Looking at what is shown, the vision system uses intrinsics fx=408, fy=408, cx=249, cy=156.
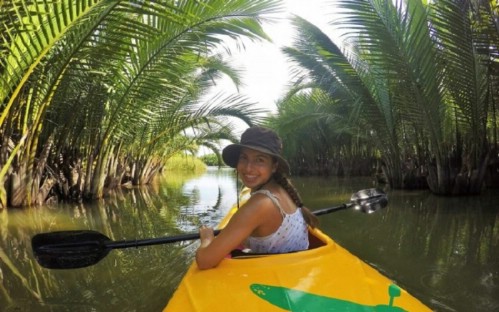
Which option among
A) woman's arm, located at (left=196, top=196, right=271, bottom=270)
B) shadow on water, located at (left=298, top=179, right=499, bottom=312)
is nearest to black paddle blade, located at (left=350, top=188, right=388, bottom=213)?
shadow on water, located at (left=298, top=179, right=499, bottom=312)

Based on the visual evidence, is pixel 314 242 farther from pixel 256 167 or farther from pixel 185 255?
pixel 185 255

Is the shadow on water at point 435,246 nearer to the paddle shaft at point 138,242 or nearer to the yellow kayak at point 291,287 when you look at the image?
the yellow kayak at point 291,287

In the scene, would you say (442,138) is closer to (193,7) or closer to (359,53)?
(359,53)

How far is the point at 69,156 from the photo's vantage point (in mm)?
7680

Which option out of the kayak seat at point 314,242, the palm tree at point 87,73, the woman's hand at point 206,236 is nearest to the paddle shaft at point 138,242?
the woman's hand at point 206,236

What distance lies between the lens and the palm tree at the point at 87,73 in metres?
4.14

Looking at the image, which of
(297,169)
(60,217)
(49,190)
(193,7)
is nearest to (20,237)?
(60,217)

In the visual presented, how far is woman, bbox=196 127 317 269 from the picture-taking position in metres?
1.85

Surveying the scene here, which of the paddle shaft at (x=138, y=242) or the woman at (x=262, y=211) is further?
the paddle shaft at (x=138, y=242)

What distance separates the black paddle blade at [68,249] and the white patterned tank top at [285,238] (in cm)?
102

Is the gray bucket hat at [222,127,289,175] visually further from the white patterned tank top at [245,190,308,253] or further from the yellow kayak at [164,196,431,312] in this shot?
the yellow kayak at [164,196,431,312]

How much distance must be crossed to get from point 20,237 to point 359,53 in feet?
24.7

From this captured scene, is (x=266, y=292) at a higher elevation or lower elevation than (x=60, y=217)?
higher

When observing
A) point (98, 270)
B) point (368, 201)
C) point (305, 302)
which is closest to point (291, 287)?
point (305, 302)
